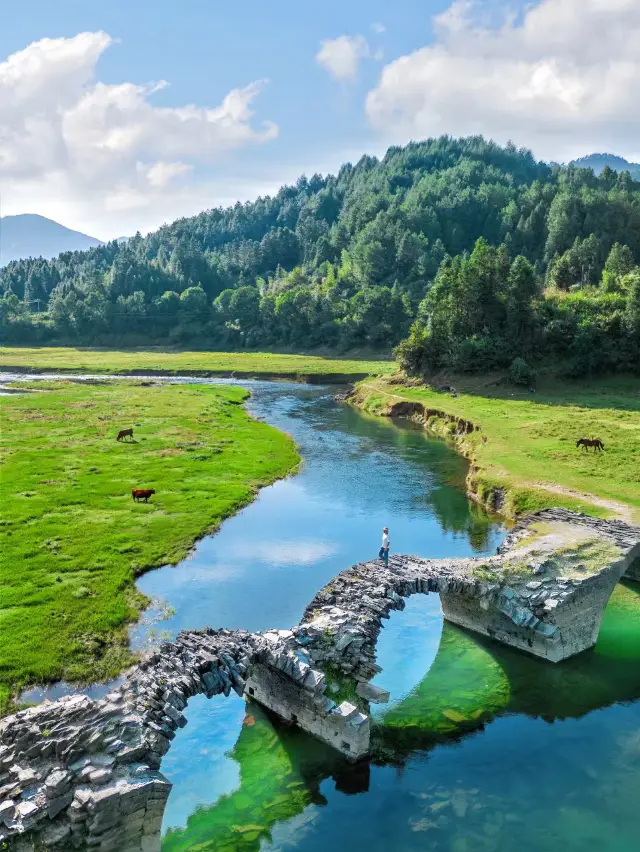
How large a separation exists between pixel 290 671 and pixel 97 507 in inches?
1214

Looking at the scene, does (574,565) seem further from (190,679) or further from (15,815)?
(15,815)

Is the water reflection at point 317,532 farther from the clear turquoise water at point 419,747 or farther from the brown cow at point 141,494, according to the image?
the brown cow at point 141,494

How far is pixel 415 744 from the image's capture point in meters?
26.8

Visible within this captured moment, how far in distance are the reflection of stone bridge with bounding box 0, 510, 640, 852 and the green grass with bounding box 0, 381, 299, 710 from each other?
24.9ft

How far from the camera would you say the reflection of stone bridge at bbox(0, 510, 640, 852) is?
19188 millimetres

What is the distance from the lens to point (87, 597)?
36812mm

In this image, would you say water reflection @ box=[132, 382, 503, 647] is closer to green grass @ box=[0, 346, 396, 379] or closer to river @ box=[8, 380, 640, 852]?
river @ box=[8, 380, 640, 852]

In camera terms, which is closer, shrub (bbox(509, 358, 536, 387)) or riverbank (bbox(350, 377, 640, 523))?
riverbank (bbox(350, 377, 640, 523))

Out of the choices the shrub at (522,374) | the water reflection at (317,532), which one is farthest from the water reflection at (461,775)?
the shrub at (522,374)

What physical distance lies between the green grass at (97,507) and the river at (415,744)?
8.23 ft

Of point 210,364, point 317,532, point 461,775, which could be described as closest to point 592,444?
point 317,532

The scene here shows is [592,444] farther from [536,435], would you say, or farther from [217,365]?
[217,365]

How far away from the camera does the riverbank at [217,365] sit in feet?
491

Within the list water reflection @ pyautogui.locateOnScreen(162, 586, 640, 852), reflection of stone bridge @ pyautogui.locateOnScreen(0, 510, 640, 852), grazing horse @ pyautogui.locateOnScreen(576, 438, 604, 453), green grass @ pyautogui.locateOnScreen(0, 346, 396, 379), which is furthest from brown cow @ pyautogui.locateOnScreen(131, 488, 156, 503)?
green grass @ pyautogui.locateOnScreen(0, 346, 396, 379)
